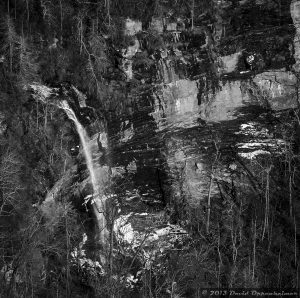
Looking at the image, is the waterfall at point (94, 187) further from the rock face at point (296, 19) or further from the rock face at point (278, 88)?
the rock face at point (296, 19)

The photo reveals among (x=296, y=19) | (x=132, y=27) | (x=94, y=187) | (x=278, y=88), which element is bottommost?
(x=94, y=187)

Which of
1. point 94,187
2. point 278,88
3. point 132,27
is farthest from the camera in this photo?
point 278,88

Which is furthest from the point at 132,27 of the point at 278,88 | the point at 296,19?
the point at 296,19

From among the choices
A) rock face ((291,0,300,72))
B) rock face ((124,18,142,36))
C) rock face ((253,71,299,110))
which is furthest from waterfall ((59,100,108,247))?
rock face ((291,0,300,72))

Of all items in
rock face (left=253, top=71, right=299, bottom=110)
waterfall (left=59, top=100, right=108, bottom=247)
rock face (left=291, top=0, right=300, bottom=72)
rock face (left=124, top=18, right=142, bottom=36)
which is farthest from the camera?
rock face (left=253, top=71, right=299, bottom=110)

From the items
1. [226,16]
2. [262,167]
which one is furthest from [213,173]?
[226,16]

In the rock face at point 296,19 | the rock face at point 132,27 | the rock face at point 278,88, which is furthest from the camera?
the rock face at point 278,88

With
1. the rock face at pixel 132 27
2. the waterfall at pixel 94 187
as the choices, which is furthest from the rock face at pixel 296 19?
the waterfall at pixel 94 187

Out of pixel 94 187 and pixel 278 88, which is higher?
pixel 278 88

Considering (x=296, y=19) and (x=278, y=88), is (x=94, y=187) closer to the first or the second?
(x=278, y=88)

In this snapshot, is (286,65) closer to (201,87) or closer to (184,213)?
(201,87)

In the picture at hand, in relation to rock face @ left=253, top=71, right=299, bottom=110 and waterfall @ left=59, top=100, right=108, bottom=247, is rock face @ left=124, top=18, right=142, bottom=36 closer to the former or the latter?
waterfall @ left=59, top=100, right=108, bottom=247
